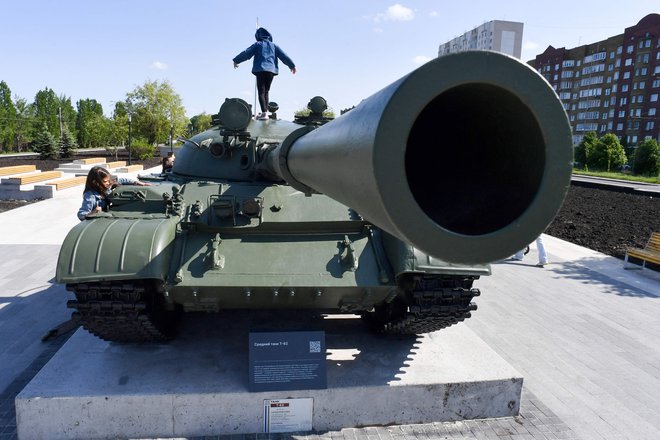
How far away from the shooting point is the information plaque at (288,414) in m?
4.60

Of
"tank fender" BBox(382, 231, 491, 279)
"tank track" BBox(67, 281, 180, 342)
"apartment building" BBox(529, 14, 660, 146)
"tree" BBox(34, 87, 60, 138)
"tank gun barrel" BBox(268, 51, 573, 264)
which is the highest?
"apartment building" BBox(529, 14, 660, 146)

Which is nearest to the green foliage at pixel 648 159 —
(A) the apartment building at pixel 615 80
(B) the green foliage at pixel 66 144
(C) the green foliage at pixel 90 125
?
(A) the apartment building at pixel 615 80

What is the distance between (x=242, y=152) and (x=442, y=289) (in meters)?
2.82

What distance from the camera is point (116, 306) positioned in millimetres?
4254

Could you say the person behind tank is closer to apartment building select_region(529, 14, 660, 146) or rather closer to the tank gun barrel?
the tank gun barrel

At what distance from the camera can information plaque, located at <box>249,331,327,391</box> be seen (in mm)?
4648

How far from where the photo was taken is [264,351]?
4.72 meters

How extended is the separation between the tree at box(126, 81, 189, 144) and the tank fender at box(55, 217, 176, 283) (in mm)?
37883

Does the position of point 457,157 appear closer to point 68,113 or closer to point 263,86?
point 263,86

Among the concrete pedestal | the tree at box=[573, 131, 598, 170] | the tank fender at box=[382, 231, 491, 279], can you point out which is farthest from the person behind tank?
the tree at box=[573, 131, 598, 170]

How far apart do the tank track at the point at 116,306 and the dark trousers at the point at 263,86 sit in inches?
167

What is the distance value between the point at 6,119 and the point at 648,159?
55346mm

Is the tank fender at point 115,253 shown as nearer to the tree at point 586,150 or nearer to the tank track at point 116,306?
the tank track at point 116,306

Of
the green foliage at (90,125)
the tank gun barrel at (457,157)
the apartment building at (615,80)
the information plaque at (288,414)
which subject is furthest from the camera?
the apartment building at (615,80)
